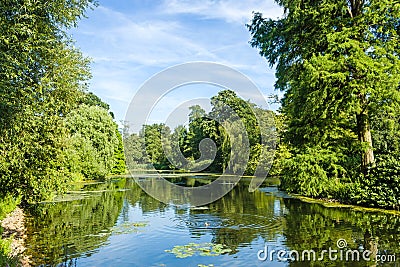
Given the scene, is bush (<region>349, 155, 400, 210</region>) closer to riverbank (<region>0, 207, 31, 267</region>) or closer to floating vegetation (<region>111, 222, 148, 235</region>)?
floating vegetation (<region>111, 222, 148, 235</region>)

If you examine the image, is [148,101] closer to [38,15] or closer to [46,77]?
[46,77]

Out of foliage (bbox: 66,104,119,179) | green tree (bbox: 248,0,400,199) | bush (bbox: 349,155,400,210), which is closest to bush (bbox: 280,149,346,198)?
green tree (bbox: 248,0,400,199)

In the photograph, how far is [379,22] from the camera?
14.9 meters

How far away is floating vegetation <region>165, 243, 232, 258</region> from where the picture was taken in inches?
349

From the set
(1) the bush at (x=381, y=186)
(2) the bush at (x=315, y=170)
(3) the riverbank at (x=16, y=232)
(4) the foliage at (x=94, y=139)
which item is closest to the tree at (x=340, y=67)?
(2) the bush at (x=315, y=170)

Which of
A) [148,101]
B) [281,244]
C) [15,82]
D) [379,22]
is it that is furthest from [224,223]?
[379,22]

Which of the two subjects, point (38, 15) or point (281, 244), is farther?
point (281, 244)

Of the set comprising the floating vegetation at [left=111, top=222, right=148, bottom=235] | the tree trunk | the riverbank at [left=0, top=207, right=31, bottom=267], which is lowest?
the floating vegetation at [left=111, top=222, right=148, bottom=235]

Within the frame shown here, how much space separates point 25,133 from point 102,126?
27.5 m

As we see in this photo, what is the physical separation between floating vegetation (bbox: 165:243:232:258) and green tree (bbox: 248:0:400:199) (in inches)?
317

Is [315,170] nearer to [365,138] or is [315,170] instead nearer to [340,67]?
[365,138]

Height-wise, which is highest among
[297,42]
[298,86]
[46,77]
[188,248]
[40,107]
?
[297,42]

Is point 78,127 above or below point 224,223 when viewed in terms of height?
above

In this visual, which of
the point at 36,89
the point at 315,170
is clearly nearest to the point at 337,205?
the point at 315,170
